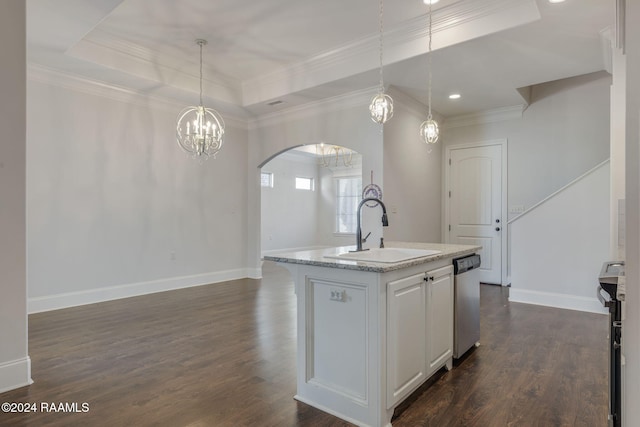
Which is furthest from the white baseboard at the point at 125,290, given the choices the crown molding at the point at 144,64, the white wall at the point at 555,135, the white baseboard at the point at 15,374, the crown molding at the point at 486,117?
the white wall at the point at 555,135

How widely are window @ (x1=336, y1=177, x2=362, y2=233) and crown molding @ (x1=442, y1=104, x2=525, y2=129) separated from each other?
14.3 ft

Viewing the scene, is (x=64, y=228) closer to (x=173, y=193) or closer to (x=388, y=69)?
(x=173, y=193)

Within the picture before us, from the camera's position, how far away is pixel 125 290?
516cm

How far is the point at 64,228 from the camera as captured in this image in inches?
181

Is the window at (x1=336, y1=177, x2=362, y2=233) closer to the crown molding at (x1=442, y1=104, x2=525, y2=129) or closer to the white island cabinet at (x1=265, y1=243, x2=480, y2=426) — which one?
the crown molding at (x1=442, y1=104, x2=525, y2=129)

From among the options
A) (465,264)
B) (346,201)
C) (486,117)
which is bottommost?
(465,264)

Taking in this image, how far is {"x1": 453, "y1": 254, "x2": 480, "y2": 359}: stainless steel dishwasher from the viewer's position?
2879mm

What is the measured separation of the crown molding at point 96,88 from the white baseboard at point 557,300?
229 inches

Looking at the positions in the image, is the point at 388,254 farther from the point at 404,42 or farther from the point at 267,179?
the point at 267,179

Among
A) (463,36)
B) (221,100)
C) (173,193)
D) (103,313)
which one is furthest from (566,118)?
(103,313)

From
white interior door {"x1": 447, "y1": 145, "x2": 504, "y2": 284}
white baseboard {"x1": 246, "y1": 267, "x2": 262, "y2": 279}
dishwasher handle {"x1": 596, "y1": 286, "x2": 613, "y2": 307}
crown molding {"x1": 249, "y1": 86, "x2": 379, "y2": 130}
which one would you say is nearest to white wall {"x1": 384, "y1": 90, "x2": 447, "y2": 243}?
white interior door {"x1": 447, "y1": 145, "x2": 504, "y2": 284}

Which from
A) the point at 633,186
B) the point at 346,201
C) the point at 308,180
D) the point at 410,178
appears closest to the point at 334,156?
the point at 308,180

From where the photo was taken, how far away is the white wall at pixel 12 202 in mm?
2469

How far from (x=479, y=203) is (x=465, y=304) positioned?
154 inches
